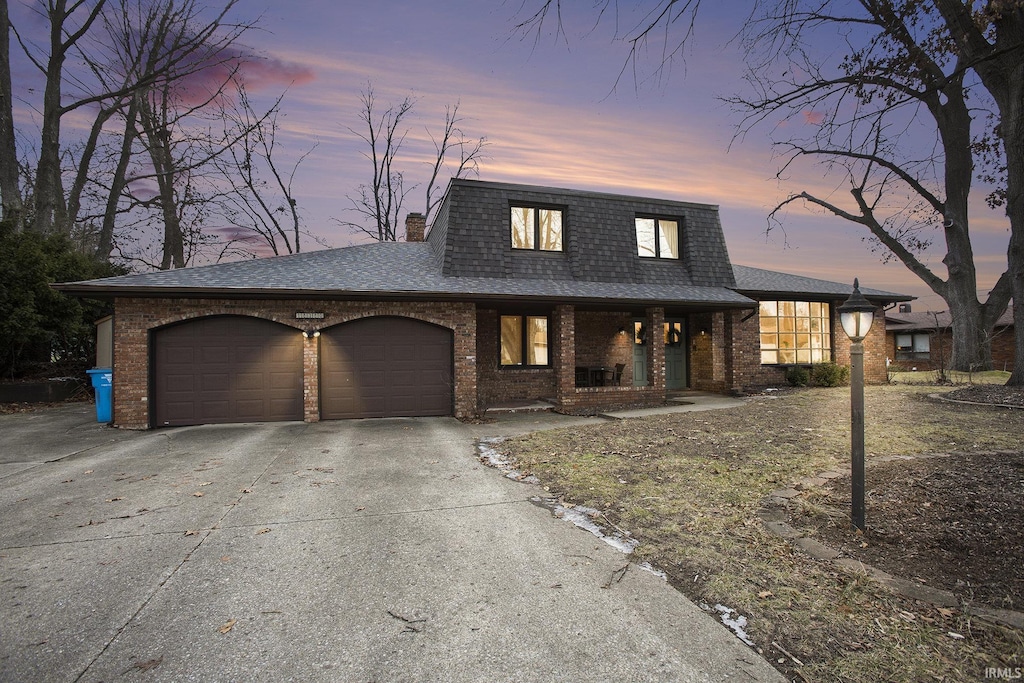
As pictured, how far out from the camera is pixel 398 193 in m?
27.6

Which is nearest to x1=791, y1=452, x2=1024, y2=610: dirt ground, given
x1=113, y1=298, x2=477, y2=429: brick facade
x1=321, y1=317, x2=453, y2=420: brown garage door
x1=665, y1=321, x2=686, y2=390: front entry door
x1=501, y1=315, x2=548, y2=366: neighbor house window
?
x1=113, y1=298, x2=477, y2=429: brick facade

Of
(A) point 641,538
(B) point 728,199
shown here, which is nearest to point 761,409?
(B) point 728,199

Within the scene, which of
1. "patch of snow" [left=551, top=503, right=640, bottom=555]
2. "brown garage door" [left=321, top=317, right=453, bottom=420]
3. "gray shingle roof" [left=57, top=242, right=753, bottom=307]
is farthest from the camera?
"brown garage door" [left=321, top=317, right=453, bottom=420]

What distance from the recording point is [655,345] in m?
13.4

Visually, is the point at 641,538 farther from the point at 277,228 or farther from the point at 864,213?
the point at 277,228

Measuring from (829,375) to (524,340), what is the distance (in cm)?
1008

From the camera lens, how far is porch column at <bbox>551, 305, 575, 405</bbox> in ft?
40.4

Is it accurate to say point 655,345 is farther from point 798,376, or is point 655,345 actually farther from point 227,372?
point 227,372

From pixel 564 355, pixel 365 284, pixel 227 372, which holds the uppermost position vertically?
pixel 365 284

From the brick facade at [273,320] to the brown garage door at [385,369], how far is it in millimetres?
247

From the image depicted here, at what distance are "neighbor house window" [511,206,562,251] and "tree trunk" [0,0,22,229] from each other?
1650 cm

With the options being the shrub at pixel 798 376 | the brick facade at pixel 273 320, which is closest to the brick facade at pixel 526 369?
the brick facade at pixel 273 320

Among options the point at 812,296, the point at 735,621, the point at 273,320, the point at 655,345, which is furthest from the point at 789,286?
the point at 735,621

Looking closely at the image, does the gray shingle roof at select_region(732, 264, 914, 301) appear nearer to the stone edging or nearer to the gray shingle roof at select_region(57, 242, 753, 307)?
the gray shingle roof at select_region(57, 242, 753, 307)
